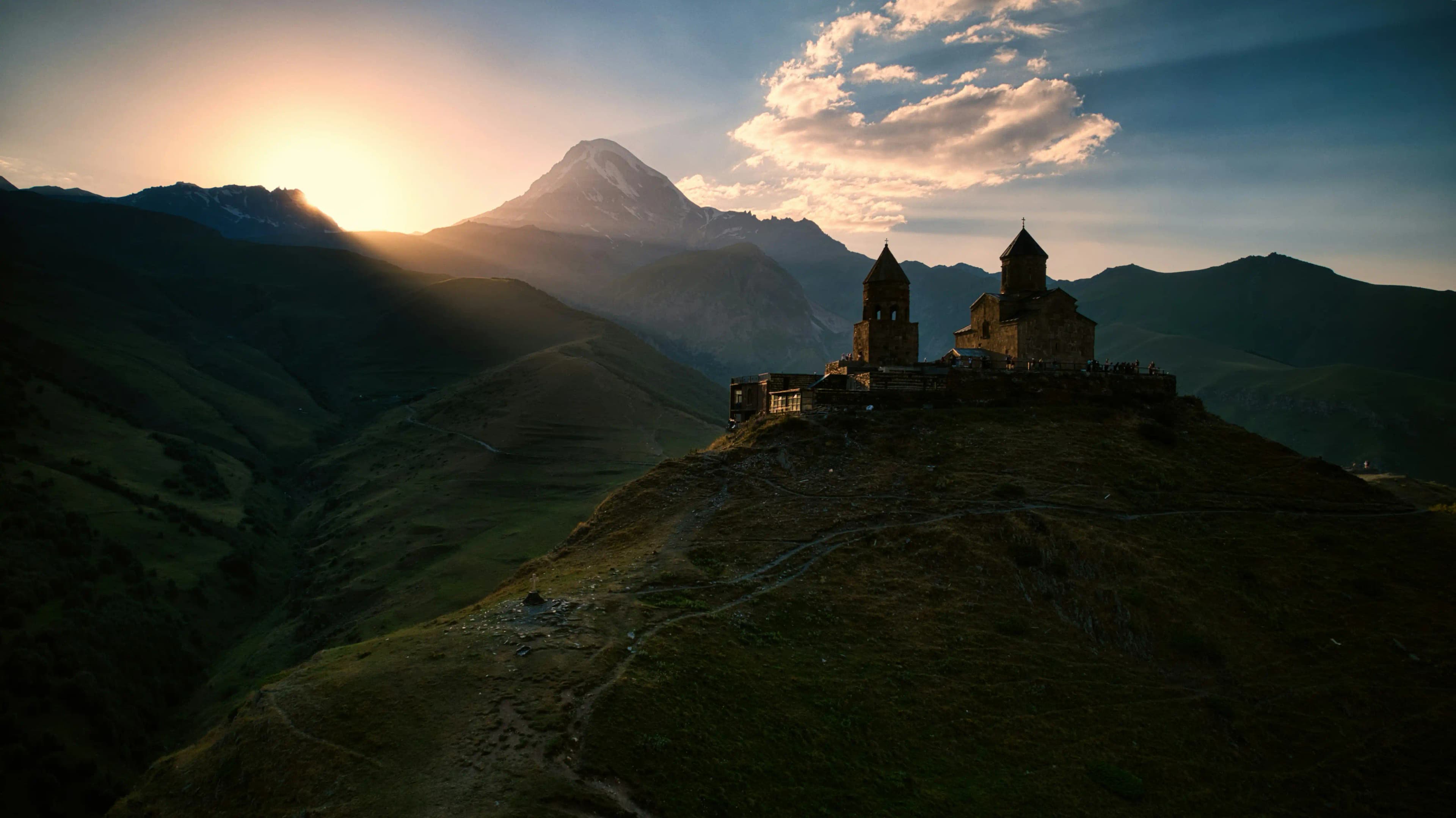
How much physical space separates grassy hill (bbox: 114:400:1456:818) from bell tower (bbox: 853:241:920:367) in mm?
15452

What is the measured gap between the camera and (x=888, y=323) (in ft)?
186

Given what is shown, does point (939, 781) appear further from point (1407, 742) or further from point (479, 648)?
point (1407, 742)

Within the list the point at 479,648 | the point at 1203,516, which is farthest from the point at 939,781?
the point at 1203,516

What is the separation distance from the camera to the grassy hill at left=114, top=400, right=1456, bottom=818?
1978cm

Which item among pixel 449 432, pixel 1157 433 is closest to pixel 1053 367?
pixel 1157 433

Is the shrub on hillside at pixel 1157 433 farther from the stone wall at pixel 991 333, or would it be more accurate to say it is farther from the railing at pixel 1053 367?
the stone wall at pixel 991 333

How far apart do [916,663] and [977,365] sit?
32.6 m

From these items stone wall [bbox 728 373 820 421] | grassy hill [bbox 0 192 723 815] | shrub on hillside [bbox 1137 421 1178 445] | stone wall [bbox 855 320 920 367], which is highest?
stone wall [bbox 855 320 920 367]

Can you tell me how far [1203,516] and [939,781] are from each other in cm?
2558

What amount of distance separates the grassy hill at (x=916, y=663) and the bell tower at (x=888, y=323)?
50.7 feet

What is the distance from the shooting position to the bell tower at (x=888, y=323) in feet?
186

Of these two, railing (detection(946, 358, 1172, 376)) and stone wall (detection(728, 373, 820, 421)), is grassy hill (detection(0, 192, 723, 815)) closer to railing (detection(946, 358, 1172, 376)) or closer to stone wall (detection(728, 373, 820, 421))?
stone wall (detection(728, 373, 820, 421))

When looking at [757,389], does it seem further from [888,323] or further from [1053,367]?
[1053,367]

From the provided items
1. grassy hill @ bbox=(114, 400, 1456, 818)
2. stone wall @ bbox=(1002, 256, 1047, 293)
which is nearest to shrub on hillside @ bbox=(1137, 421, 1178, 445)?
grassy hill @ bbox=(114, 400, 1456, 818)
